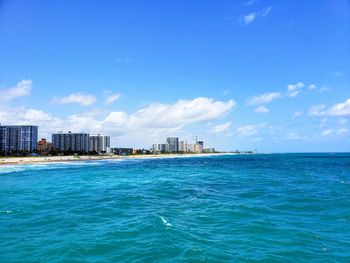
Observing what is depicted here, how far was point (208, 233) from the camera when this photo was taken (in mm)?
16781

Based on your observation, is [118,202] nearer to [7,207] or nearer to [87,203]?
[87,203]

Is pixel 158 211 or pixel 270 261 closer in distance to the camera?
pixel 270 261

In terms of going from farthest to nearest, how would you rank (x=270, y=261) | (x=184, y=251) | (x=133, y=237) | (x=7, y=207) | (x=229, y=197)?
(x=229, y=197) < (x=7, y=207) < (x=133, y=237) < (x=184, y=251) < (x=270, y=261)

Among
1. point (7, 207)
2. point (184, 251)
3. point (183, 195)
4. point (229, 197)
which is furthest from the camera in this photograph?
point (183, 195)

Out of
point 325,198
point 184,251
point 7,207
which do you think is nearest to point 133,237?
point 184,251

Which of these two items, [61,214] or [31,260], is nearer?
[31,260]

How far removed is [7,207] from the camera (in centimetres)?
2442

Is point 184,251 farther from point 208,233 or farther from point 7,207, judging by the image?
point 7,207

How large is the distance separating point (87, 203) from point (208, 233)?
43.6ft

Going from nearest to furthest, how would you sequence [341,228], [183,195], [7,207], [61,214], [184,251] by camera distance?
[184,251], [341,228], [61,214], [7,207], [183,195]

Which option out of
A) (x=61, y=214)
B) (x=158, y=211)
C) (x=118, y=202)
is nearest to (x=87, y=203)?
(x=118, y=202)

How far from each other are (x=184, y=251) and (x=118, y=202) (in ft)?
45.4

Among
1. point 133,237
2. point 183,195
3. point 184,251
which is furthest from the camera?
point 183,195

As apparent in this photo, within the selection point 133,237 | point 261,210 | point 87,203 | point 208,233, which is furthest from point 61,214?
point 261,210
